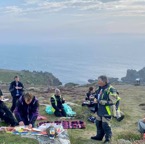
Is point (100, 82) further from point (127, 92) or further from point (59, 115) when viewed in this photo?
point (127, 92)

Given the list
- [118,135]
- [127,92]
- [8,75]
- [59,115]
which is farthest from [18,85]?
[8,75]

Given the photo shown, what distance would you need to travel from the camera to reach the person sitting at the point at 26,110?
38.9 feet

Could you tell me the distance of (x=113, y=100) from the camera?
11.0 metres

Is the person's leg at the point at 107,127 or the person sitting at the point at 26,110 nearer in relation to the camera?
the person's leg at the point at 107,127

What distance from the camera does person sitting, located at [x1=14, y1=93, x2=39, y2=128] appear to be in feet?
38.9

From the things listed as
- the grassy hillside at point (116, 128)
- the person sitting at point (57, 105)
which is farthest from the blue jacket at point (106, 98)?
the person sitting at point (57, 105)

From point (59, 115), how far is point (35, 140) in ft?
17.7

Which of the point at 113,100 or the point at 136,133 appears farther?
the point at 136,133

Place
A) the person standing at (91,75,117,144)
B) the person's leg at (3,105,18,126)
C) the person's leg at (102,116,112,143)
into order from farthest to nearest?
the person's leg at (3,105,18,126) < the person's leg at (102,116,112,143) < the person standing at (91,75,117,144)

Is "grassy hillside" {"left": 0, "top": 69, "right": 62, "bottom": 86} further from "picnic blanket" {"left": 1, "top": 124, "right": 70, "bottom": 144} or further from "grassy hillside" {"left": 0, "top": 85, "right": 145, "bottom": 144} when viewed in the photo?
"picnic blanket" {"left": 1, "top": 124, "right": 70, "bottom": 144}

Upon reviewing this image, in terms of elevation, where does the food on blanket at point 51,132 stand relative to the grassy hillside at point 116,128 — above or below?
above

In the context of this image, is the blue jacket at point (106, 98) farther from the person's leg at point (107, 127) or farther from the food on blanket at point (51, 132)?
the food on blanket at point (51, 132)

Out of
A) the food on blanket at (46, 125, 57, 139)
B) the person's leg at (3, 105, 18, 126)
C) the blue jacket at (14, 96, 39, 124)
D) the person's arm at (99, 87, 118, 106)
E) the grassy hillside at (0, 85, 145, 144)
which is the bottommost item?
the grassy hillside at (0, 85, 145, 144)

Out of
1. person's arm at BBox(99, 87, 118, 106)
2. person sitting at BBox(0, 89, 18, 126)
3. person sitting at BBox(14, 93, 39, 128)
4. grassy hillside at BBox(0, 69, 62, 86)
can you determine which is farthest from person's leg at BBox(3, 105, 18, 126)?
grassy hillside at BBox(0, 69, 62, 86)
